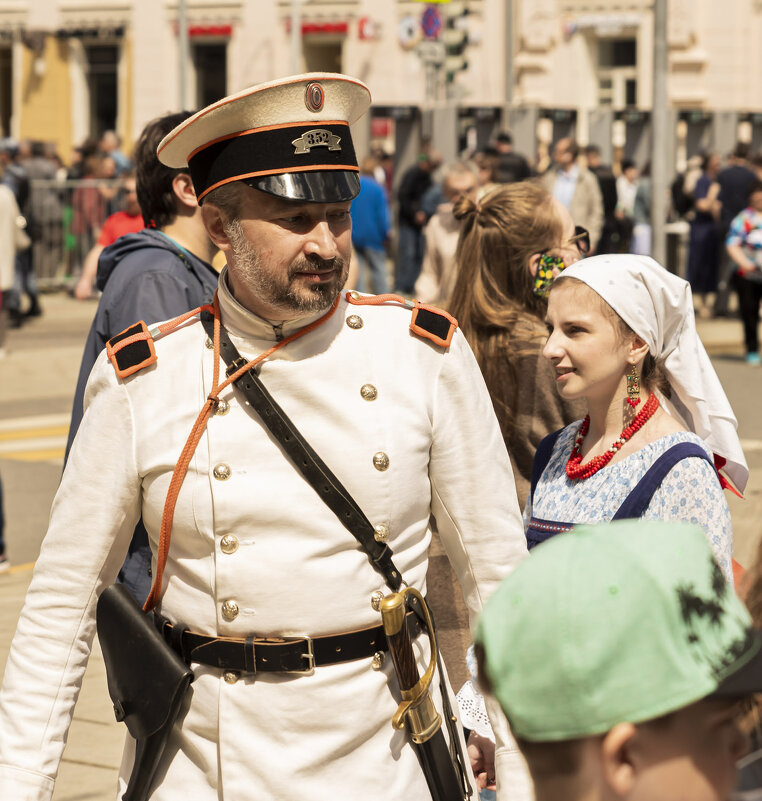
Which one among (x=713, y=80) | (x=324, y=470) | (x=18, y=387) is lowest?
(x=18, y=387)

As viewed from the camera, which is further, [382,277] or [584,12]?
[584,12]

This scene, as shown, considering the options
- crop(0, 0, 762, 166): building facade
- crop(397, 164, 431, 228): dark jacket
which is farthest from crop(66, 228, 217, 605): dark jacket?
crop(0, 0, 762, 166): building facade

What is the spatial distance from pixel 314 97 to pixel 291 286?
0.35m

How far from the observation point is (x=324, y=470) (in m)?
2.52

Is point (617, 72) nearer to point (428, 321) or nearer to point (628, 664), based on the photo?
point (428, 321)

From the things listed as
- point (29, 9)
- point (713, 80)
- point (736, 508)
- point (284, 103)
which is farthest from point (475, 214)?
point (29, 9)

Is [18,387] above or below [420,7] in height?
below

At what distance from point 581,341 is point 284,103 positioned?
0.97 meters

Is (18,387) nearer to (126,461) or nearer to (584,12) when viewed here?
(126,461)

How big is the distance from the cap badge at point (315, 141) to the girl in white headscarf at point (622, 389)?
0.82 metres

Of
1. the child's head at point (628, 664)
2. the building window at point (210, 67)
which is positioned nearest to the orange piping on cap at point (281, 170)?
the child's head at point (628, 664)

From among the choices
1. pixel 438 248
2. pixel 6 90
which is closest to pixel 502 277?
pixel 438 248

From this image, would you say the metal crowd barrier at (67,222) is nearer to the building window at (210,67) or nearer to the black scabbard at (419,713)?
the black scabbard at (419,713)

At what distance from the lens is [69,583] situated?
2592 millimetres
